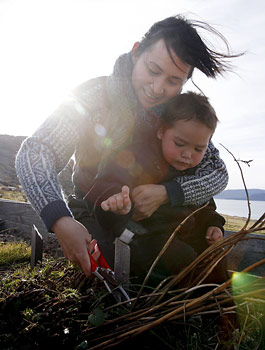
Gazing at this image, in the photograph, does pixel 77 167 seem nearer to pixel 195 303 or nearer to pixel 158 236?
pixel 158 236

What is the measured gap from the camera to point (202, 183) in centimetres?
244

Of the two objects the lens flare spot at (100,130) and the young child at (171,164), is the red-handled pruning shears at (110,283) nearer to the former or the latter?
the young child at (171,164)

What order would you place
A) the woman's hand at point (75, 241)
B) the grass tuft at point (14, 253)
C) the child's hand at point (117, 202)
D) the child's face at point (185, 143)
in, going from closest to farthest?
the woman's hand at point (75, 241) < the child's hand at point (117, 202) < the child's face at point (185, 143) < the grass tuft at point (14, 253)

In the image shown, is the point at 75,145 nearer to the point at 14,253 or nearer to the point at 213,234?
A: the point at 213,234

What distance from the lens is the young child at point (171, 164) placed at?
7.09ft

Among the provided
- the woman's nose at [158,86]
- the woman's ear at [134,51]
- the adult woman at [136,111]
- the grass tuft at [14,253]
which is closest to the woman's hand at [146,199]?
the adult woman at [136,111]

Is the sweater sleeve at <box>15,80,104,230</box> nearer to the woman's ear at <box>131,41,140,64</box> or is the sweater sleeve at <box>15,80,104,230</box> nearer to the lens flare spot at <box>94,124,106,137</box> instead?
the lens flare spot at <box>94,124,106,137</box>

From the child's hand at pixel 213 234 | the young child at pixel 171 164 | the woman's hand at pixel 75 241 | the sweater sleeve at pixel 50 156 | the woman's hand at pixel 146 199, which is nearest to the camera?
the woman's hand at pixel 75 241

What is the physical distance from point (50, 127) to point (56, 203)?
62 cm

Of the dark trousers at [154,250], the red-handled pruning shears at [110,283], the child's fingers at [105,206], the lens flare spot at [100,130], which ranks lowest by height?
the dark trousers at [154,250]

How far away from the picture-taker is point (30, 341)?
124 centimetres

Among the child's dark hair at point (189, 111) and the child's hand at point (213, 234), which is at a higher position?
the child's dark hair at point (189, 111)

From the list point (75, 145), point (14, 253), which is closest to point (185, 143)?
point (75, 145)

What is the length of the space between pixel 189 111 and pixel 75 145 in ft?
3.06
